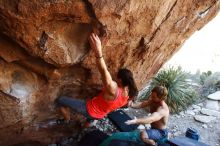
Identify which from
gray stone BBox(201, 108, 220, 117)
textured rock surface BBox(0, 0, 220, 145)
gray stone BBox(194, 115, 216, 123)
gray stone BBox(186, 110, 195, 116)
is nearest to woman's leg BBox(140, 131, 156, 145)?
textured rock surface BBox(0, 0, 220, 145)

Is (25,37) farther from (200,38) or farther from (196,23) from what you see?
(200,38)

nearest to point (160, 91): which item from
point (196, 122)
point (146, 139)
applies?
point (146, 139)

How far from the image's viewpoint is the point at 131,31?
549cm

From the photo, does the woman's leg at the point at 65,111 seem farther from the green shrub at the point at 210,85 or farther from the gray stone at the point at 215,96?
the green shrub at the point at 210,85

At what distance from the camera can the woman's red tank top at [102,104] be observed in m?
5.64

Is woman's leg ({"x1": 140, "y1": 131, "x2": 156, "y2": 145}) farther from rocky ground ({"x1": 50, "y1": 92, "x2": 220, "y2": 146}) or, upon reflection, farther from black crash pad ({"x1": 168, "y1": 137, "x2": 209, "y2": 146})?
rocky ground ({"x1": 50, "y1": 92, "x2": 220, "y2": 146})

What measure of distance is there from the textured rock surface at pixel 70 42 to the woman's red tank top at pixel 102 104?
0.55m

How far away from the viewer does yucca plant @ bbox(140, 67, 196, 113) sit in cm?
1134

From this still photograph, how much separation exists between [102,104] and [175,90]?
20.5 feet

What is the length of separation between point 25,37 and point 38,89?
4.51 ft

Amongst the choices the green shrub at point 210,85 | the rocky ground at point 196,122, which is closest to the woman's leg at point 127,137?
the rocky ground at point 196,122

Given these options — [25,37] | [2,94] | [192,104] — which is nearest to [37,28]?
[25,37]

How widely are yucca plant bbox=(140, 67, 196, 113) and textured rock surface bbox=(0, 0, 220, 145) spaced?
447cm

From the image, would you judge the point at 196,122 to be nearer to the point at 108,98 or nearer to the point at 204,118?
the point at 204,118
